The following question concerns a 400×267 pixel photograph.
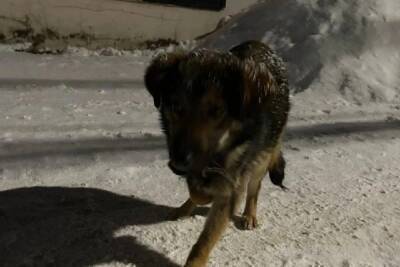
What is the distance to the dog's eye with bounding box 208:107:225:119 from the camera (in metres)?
2.87

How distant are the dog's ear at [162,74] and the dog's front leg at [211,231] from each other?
60 cm

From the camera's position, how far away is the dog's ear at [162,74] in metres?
3.07

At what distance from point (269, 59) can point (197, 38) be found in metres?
6.00

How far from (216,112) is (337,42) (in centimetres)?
455

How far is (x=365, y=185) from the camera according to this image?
4.50m

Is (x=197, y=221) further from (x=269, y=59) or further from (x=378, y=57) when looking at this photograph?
(x=378, y=57)

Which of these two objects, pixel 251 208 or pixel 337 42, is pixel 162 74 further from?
pixel 337 42

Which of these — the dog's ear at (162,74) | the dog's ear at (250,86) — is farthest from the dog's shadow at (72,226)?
the dog's ear at (250,86)

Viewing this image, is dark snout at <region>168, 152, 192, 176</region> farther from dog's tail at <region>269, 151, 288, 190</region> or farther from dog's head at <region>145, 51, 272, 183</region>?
dog's tail at <region>269, 151, 288, 190</region>

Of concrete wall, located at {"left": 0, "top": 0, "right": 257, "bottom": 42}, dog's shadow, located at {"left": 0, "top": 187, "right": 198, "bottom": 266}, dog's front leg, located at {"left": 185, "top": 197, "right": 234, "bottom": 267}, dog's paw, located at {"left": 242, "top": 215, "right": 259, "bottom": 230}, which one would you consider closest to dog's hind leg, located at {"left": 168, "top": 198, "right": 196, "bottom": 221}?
dog's shadow, located at {"left": 0, "top": 187, "right": 198, "bottom": 266}

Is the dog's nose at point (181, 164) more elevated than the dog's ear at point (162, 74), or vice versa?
the dog's ear at point (162, 74)

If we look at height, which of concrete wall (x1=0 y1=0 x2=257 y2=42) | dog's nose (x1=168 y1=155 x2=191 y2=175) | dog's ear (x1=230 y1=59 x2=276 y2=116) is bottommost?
concrete wall (x1=0 y1=0 x2=257 y2=42)

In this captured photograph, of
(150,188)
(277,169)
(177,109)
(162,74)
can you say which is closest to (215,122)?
(177,109)

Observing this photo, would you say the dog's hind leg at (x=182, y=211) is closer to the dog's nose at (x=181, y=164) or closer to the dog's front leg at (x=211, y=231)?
the dog's front leg at (x=211, y=231)
